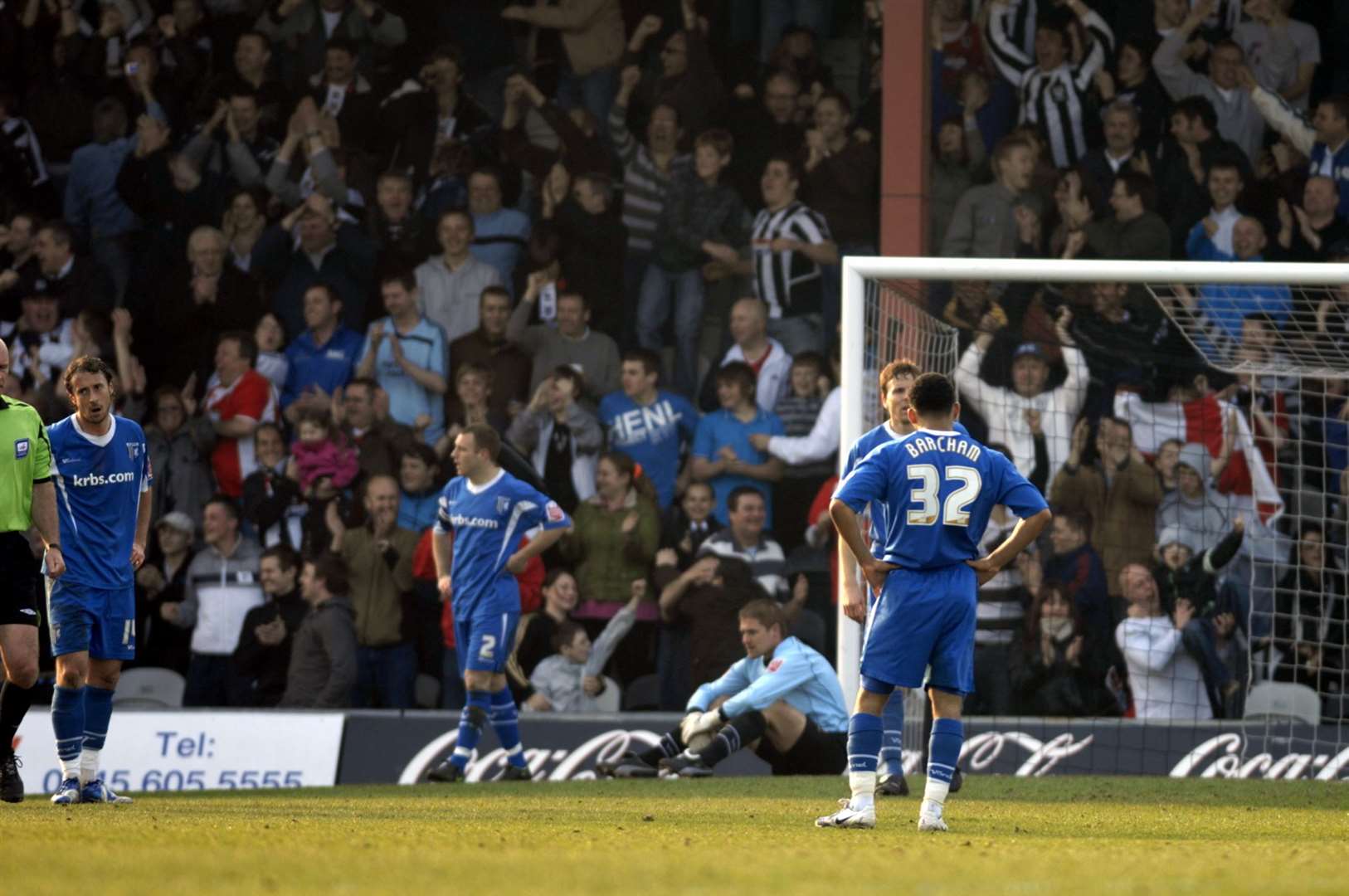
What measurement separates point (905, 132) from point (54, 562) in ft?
23.0

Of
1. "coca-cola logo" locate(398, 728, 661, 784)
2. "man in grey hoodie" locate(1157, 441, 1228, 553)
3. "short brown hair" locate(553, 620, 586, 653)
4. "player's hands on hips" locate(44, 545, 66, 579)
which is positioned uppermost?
"man in grey hoodie" locate(1157, 441, 1228, 553)

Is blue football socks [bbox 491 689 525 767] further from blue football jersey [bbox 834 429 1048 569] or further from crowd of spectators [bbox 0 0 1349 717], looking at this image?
blue football jersey [bbox 834 429 1048 569]

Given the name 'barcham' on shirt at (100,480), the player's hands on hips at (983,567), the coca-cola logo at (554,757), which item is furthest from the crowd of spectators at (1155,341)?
the name 'barcham' on shirt at (100,480)

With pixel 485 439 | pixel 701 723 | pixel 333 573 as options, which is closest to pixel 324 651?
pixel 333 573

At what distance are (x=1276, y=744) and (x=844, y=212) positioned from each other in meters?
4.99

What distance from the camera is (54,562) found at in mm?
7922

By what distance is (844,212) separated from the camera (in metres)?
13.8

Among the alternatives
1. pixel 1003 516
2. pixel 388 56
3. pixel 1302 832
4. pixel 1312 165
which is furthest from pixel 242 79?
pixel 1302 832

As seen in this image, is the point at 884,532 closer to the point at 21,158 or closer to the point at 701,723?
the point at 701,723

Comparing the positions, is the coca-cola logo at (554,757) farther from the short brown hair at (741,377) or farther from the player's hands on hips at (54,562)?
the player's hands on hips at (54,562)

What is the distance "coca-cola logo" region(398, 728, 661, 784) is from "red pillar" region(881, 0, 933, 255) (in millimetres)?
3740

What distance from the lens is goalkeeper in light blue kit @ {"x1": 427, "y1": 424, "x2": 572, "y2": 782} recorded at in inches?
420

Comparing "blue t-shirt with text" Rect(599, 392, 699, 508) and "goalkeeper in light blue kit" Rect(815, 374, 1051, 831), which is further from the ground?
"blue t-shirt with text" Rect(599, 392, 699, 508)

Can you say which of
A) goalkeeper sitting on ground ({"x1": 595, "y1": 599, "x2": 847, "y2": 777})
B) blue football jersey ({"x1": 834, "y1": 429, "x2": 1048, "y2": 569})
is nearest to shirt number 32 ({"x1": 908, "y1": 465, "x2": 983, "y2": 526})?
blue football jersey ({"x1": 834, "y1": 429, "x2": 1048, "y2": 569})
